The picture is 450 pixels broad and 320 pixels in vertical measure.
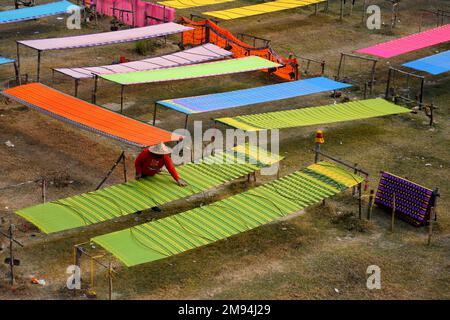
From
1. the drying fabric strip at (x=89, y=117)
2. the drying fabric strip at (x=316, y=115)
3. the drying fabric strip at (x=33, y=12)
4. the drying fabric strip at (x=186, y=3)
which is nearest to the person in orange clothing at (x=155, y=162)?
the drying fabric strip at (x=89, y=117)

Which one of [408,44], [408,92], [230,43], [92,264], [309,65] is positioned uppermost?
[408,44]

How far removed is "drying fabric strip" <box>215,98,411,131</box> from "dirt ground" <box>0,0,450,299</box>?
626 mm

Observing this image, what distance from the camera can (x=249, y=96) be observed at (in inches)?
866

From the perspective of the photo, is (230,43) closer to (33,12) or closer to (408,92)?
(408,92)

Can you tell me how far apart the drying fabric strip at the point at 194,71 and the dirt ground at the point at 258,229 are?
1.09 m

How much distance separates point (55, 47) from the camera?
23.8 m

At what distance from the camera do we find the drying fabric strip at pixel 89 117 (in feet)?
61.1

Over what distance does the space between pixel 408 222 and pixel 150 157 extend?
16.9 feet

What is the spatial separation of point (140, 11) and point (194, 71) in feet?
21.9

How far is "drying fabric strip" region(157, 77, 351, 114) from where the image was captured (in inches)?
814

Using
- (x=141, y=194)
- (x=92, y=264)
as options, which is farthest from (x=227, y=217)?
(x=92, y=264)

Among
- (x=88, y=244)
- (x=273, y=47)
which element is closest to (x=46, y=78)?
(x=273, y=47)

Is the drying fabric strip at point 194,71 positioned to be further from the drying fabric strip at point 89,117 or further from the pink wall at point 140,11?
the pink wall at point 140,11
